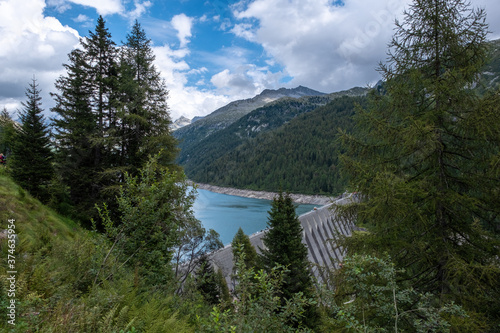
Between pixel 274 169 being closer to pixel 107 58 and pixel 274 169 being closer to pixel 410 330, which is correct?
pixel 107 58

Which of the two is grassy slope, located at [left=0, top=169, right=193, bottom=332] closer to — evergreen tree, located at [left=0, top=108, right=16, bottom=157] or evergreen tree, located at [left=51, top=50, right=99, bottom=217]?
evergreen tree, located at [left=51, top=50, right=99, bottom=217]

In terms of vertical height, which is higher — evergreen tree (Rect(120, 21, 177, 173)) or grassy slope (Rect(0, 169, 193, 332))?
evergreen tree (Rect(120, 21, 177, 173))

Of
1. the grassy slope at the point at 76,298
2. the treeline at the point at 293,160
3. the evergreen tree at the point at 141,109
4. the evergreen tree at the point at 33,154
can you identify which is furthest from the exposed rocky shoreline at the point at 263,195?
the grassy slope at the point at 76,298

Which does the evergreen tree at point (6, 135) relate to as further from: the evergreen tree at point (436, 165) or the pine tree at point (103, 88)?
the evergreen tree at point (436, 165)

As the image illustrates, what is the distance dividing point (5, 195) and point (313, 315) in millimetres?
14547

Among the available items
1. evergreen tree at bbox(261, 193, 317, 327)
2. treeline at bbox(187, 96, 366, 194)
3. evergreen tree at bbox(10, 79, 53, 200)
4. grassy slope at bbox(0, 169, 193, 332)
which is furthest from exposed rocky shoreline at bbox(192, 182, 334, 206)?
grassy slope at bbox(0, 169, 193, 332)

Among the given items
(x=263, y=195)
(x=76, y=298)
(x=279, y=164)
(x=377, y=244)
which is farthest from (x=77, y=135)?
(x=279, y=164)

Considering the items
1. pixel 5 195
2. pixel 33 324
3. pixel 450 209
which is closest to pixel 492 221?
pixel 450 209

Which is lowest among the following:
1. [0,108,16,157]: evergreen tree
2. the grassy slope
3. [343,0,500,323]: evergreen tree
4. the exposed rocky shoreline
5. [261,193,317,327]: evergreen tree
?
the exposed rocky shoreline

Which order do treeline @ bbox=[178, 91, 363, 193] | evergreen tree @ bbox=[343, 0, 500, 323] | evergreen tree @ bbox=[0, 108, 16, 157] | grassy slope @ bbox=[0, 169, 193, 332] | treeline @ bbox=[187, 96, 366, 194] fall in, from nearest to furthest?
1. grassy slope @ bbox=[0, 169, 193, 332]
2. evergreen tree @ bbox=[343, 0, 500, 323]
3. evergreen tree @ bbox=[0, 108, 16, 157]
4. treeline @ bbox=[187, 96, 366, 194]
5. treeline @ bbox=[178, 91, 363, 193]

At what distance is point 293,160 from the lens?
5640 inches

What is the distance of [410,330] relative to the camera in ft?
13.0

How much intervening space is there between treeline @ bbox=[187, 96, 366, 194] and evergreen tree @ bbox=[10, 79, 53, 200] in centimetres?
9718

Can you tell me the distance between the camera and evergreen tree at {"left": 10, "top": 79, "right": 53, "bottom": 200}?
11453 mm
